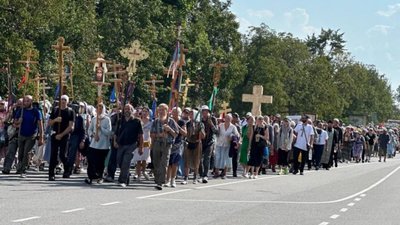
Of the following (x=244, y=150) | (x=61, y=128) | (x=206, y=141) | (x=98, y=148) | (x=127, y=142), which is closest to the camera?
(x=127, y=142)

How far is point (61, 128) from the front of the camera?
19938 millimetres

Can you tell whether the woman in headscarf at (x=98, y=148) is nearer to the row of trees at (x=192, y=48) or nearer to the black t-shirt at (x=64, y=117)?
the black t-shirt at (x=64, y=117)

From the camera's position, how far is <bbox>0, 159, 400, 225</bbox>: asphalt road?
43.4 feet

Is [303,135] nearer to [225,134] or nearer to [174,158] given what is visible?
[225,134]

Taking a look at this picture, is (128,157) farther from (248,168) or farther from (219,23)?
(219,23)

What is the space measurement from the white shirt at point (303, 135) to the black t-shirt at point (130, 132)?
10.8 metres

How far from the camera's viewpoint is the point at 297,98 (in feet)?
288

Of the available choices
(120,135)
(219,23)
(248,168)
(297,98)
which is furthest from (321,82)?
(120,135)

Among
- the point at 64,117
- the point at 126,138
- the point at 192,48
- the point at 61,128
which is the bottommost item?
the point at 126,138

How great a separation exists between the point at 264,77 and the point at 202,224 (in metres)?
69.5

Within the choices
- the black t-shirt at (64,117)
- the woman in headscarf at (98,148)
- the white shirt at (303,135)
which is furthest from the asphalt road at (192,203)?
the white shirt at (303,135)

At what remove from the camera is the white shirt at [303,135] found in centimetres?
2909

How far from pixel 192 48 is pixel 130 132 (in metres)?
44.9

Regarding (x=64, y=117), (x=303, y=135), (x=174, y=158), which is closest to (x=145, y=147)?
(x=174, y=158)
